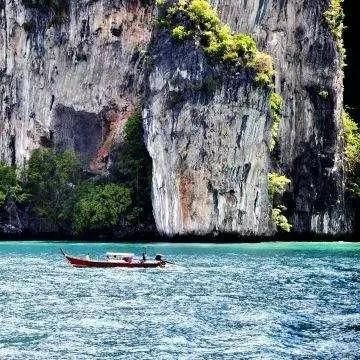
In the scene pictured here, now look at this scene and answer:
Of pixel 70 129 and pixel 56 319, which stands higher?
pixel 70 129

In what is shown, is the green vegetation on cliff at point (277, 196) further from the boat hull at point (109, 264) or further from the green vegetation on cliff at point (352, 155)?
the boat hull at point (109, 264)

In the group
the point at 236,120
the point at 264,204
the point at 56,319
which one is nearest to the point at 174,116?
the point at 236,120

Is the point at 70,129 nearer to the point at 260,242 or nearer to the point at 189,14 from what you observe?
the point at 189,14

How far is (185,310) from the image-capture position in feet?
80.6

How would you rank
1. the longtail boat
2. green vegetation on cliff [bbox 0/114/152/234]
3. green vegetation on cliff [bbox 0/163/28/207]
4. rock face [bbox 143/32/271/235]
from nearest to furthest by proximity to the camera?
the longtail boat
rock face [bbox 143/32/271/235]
green vegetation on cliff [bbox 0/114/152/234]
green vegetation on cliff [bbox 0/163/28/207]

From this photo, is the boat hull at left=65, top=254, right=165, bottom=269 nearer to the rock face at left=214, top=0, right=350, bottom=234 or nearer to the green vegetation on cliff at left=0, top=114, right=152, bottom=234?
the green vegetation on cliff at left=0, top=114, right=152, bottom=234

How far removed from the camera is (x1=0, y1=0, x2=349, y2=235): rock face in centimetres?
5500

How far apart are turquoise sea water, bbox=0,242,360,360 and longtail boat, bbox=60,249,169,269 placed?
0.64 m

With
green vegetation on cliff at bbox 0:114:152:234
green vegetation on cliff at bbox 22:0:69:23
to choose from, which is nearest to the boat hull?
green vegetation on cliff at bbox 0:114:152:234

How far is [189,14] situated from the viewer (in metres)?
55.9

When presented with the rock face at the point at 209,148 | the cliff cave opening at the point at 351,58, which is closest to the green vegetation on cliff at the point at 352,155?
the cliff cave opening at the point at 351,58

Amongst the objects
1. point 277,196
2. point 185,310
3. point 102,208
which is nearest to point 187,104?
point 102,208

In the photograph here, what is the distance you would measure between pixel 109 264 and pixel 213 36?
22868 millimetres

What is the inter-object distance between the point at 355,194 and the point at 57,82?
896 inches
